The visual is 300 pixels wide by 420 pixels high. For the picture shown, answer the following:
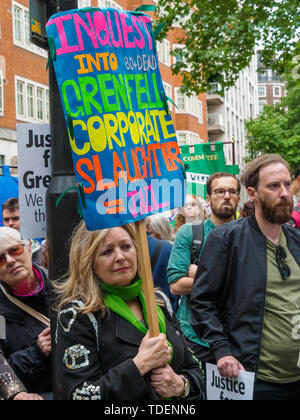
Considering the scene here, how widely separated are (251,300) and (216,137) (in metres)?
48.5

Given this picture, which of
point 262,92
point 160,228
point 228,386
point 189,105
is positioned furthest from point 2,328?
point 262,92

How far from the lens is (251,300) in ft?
10.9

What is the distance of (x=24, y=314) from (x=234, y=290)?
128 cm

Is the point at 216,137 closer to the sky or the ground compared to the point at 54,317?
closer to the sky

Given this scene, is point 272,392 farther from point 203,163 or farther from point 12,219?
point 203,163

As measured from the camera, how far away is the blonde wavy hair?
104 inches

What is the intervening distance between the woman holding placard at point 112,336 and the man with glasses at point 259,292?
539mm

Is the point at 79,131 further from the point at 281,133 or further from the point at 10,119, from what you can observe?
the point at 281,133

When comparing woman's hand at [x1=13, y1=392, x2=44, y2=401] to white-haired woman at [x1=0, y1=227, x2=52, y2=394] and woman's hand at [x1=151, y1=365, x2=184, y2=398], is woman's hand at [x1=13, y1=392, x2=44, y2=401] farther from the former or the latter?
woman's hand at [x1=151, y1=365, x2=184, y2=398]

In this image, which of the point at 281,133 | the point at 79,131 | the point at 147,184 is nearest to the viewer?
the point at 79,131

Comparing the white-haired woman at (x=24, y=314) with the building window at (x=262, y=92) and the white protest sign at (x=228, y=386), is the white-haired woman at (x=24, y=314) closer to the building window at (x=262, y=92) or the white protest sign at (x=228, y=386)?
the white protest sign at (x=228, y=386)

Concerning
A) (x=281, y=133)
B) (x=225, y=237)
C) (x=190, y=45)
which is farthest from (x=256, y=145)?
(x=225, y=237)

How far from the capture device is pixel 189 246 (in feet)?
15.2

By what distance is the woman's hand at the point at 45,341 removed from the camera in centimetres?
314
